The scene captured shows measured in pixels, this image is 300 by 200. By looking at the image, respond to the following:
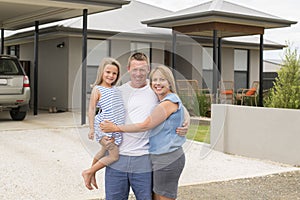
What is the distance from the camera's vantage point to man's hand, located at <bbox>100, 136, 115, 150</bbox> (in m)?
2.53

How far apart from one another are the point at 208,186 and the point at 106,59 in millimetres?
3175

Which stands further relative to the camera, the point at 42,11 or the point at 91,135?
the point at 42,11

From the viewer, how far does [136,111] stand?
2.54 metres

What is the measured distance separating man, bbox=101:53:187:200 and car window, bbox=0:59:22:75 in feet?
25.9

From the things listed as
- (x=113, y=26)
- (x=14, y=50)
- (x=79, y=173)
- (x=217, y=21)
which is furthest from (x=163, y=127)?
(x=14, y=50)

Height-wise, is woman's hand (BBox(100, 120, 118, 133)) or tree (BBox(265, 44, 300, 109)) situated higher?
tree (BBox(265, 44, 300, 109))

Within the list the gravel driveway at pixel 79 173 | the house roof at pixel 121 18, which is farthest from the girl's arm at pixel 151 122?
the house roof at pixel 121 18

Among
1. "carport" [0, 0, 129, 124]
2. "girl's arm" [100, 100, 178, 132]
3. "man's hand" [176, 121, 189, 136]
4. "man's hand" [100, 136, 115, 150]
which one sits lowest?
"man's hand" [100, 136, 115, 150]

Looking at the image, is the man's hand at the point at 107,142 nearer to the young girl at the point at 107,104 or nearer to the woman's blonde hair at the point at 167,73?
the young girl at the point at 107,104

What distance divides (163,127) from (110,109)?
33 cm

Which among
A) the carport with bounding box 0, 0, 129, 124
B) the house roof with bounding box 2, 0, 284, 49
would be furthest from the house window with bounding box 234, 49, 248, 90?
the carport with bounding box 0, 0, 129, 124

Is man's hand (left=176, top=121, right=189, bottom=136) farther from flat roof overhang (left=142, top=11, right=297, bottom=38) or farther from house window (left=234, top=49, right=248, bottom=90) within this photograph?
house window (left=234, top=49, right=248, bottom=90)

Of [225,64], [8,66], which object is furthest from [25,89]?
[225,64]

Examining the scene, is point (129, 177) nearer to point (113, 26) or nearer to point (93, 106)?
point (93, 106)
